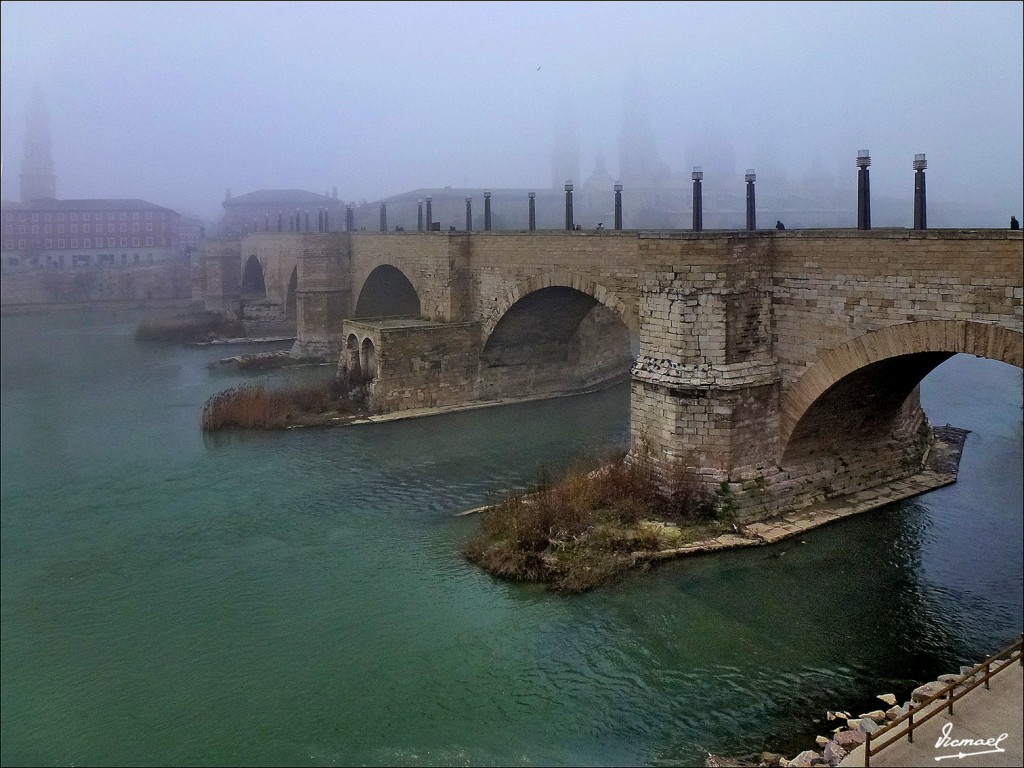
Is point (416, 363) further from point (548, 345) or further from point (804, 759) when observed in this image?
point (804, 759)

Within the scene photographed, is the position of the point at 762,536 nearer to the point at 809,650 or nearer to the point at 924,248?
the point at 809,650

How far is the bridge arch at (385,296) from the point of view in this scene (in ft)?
90.2

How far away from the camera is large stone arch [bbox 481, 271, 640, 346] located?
1527 cm

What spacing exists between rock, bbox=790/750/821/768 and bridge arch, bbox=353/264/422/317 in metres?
21.9

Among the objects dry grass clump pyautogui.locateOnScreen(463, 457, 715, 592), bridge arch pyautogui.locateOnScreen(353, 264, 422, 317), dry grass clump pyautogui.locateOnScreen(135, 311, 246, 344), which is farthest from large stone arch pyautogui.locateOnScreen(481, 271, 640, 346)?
dry grass clump pyautogui.locateOnScreen(135, 311, 246, 344)

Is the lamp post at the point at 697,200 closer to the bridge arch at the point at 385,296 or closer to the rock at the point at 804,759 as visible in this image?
the rock at the point at 804,759

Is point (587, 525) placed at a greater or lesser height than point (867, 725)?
greater

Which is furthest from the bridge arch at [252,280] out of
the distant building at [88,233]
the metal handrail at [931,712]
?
the metal handrail at [931,712]

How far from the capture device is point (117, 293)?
49.5m

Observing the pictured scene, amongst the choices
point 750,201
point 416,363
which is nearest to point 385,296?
point 416,363

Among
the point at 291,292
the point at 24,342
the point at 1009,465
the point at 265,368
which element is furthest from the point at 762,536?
the point at 24,342

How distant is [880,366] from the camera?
10766mm

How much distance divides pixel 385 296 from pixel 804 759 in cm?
2329

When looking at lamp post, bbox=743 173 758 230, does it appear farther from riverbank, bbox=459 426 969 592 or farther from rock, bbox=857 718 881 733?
→ rock, bbox=857 718 881 733
